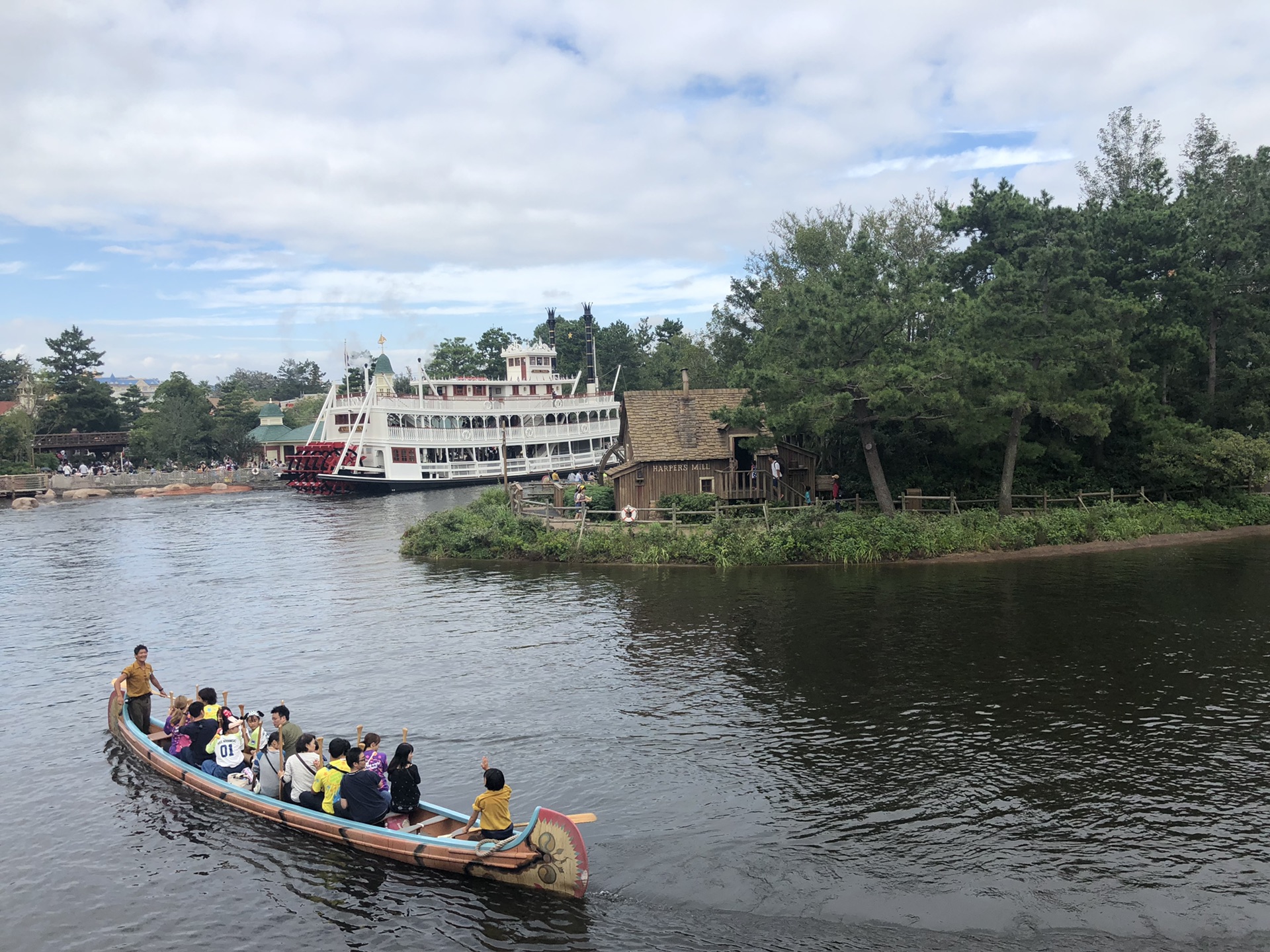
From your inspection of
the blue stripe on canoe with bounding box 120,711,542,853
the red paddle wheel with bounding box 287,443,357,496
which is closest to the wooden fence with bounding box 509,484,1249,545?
the blue stripe on canoe with bounding box 120,711,542,853

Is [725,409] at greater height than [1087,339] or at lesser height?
lesser

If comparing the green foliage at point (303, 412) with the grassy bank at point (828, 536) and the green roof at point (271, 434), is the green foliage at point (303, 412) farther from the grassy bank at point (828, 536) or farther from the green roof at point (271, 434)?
the grassy bank at point (828, 536)

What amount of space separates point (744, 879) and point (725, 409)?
73.3 feet

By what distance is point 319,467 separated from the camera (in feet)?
215

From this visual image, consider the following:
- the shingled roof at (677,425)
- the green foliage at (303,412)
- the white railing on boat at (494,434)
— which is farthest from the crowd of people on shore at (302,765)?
the green foliage at (303,412)

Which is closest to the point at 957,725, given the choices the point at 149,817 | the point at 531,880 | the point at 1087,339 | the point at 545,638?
the point at 531,880

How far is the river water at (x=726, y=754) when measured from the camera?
36.5ft

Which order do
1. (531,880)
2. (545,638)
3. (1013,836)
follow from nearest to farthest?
(531,880)
(1013,836)
(545,638)

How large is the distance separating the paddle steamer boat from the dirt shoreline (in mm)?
33550

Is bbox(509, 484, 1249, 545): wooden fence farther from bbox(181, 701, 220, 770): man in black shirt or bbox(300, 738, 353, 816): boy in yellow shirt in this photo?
bbox(300, 738, 353, 816): boy in yellow shirt

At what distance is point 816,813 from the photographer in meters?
13.4

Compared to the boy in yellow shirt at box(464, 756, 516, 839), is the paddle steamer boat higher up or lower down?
higher up

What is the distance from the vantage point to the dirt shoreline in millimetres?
31312

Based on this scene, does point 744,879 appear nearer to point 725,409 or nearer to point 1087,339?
point 725,409
